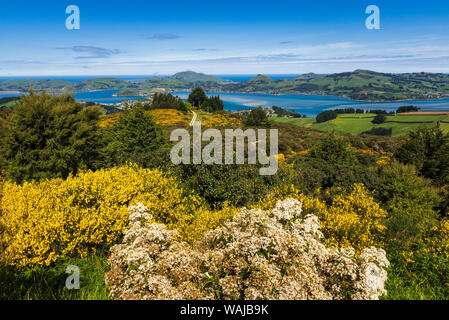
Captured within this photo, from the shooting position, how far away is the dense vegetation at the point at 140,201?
31.0 ft

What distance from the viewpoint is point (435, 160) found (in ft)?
114

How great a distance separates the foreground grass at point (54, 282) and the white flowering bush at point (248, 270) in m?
1.86

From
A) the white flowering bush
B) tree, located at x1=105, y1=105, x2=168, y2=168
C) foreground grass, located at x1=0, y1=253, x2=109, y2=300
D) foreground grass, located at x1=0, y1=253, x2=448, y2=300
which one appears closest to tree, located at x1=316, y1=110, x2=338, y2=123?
tree, located at x1=105, y1=105, x2=168, y2=168

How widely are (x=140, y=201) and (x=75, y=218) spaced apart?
3.35m

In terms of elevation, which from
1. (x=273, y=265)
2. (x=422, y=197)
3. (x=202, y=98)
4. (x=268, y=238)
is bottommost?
(x=422, y=197)

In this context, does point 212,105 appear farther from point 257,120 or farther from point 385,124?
point 385,124

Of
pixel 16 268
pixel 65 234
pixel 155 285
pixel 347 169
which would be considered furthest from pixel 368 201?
pixel 16 268

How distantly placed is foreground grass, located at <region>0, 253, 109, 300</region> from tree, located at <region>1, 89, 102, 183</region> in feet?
43.7

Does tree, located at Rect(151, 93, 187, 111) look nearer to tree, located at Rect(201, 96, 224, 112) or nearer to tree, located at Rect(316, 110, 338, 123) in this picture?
tree, located at Rect(201, 96, 224, 112)

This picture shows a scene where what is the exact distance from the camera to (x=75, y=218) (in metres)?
10.4

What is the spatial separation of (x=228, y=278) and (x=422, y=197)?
2811 centimetres

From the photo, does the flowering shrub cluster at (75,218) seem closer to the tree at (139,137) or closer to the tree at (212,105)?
A: the tree at (139,137)

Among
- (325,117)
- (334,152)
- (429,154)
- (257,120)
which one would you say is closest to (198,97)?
(257,120)
